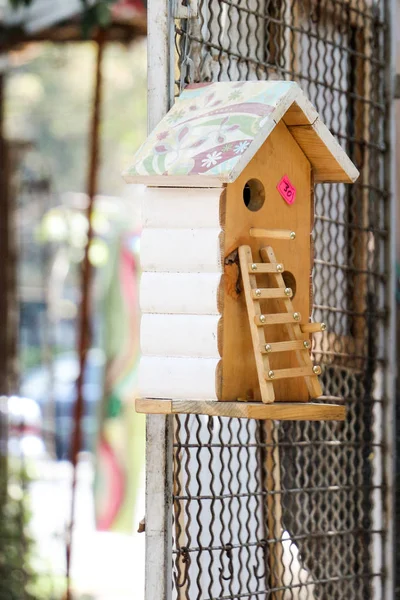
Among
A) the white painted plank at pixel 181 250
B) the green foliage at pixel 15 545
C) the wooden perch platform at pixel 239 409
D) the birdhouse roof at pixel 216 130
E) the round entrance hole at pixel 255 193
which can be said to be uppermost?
the birdhouse roof at pixel 216 130

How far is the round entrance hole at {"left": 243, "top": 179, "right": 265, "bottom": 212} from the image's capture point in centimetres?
202

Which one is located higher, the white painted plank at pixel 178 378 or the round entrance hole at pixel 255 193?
the round entrance hole at pixel 255 193

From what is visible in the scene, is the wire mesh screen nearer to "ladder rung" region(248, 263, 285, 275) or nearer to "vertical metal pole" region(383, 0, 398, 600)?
"vertical metal pole" region(383, 0, 398, 600)

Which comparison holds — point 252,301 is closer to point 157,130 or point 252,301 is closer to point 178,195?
point 178,195

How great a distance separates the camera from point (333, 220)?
277 cm

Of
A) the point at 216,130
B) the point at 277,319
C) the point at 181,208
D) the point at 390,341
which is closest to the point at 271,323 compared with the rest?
the point at 277,319

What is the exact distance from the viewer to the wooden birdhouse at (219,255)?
189 centimetres

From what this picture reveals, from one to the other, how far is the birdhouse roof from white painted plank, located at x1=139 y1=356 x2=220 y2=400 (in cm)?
34

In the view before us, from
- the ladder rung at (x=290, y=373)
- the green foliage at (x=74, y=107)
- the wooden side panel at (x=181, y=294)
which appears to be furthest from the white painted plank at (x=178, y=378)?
the green foliage at (x=74, y=107)

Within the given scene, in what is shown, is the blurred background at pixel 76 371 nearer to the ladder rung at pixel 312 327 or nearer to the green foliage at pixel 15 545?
the green foliage at pixel 15 545

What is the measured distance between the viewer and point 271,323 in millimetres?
1924

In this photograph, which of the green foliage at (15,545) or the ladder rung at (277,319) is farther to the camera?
the green foliage at (15,545)

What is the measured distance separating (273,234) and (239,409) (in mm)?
359

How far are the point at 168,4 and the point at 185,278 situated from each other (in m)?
0.62
